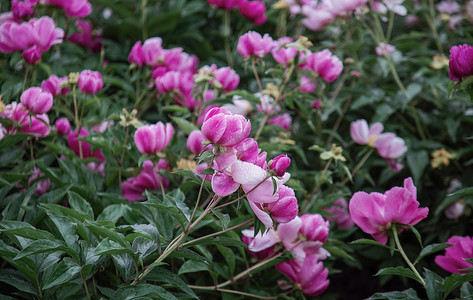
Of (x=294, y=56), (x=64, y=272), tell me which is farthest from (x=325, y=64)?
(x=64, y=272)

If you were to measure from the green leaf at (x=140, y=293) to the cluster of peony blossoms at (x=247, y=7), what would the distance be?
1058mm

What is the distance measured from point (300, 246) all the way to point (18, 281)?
1.86ft

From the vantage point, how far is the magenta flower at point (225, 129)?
0.67m

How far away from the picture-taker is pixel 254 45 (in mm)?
1193

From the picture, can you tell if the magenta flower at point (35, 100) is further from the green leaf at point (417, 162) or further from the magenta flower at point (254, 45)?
the green leaf at point (417, 162)

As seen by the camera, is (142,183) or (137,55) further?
(137,55)

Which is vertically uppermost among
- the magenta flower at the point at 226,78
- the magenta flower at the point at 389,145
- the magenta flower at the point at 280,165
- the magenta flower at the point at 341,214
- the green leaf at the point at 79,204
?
the magenta flower at the point at 280,165

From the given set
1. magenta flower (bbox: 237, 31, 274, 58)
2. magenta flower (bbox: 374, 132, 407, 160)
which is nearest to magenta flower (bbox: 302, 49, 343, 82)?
magenta flower (bbox: 237, 31, 274, 58)

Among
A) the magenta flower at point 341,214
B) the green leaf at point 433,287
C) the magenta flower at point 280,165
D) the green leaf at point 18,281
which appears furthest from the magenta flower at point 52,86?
the green leaf at point 433,287

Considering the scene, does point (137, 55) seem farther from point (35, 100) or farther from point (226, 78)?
point (35, 100)

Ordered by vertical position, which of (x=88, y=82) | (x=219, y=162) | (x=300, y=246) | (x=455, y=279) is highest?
(x=219, y=162)

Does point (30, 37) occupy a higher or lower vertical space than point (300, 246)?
higher

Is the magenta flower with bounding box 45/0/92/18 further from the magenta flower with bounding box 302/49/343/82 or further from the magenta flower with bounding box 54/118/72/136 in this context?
the magenta flower with bounding box 302/49/343/82

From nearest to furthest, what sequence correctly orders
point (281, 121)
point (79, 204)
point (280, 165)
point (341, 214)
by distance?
point (280, 165) < point (79, 204) < point (341, 214) < point (281, 121)
